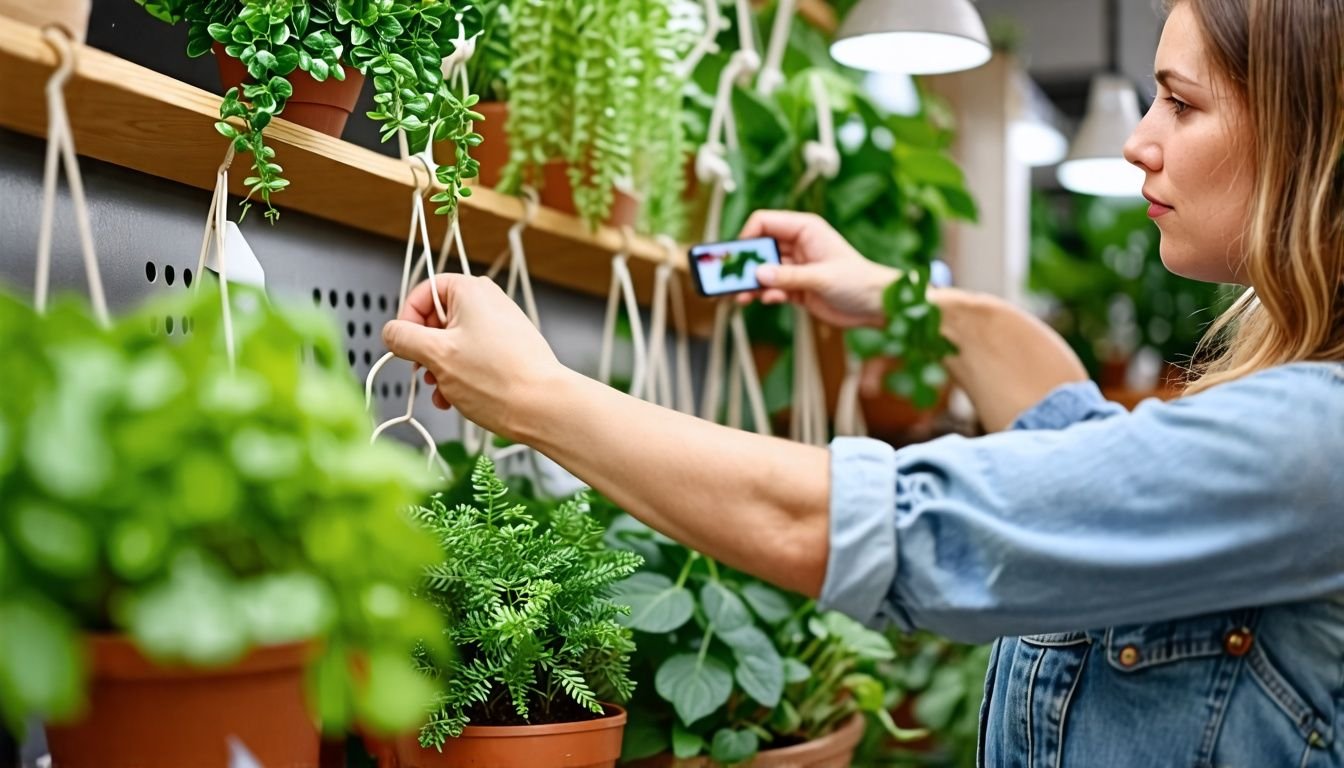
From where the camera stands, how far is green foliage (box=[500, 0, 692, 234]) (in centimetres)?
120

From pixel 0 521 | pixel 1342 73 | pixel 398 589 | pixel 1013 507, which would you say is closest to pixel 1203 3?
pixel 1342 73

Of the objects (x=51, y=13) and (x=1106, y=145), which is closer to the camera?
(x=51, y=13)

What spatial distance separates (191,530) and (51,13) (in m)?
0.37

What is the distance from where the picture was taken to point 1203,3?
2.91 ft

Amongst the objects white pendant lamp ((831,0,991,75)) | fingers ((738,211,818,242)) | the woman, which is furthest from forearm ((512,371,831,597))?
white pendant lamp ((831,0,991,75))

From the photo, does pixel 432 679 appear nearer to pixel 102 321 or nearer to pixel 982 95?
pixel 102 321

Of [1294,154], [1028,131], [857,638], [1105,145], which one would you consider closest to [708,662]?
[857,638]

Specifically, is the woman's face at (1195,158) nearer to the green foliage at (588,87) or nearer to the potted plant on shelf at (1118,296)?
the green foliage at (588,87)

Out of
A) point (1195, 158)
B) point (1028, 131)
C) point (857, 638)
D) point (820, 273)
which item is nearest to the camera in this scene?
point (1195, 158)

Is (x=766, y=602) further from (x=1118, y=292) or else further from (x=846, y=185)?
(x=1118, y=292)

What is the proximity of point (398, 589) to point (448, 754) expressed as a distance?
39cm

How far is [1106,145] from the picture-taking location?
7.89 ft

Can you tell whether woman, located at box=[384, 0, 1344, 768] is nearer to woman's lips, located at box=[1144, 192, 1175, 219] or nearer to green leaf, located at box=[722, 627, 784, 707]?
woman's lips, located at box=[1144, 192, 1175, 219]

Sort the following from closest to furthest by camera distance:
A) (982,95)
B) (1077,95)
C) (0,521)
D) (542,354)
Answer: (0,521)
(542,354)
(982,95)
(1077,95)
